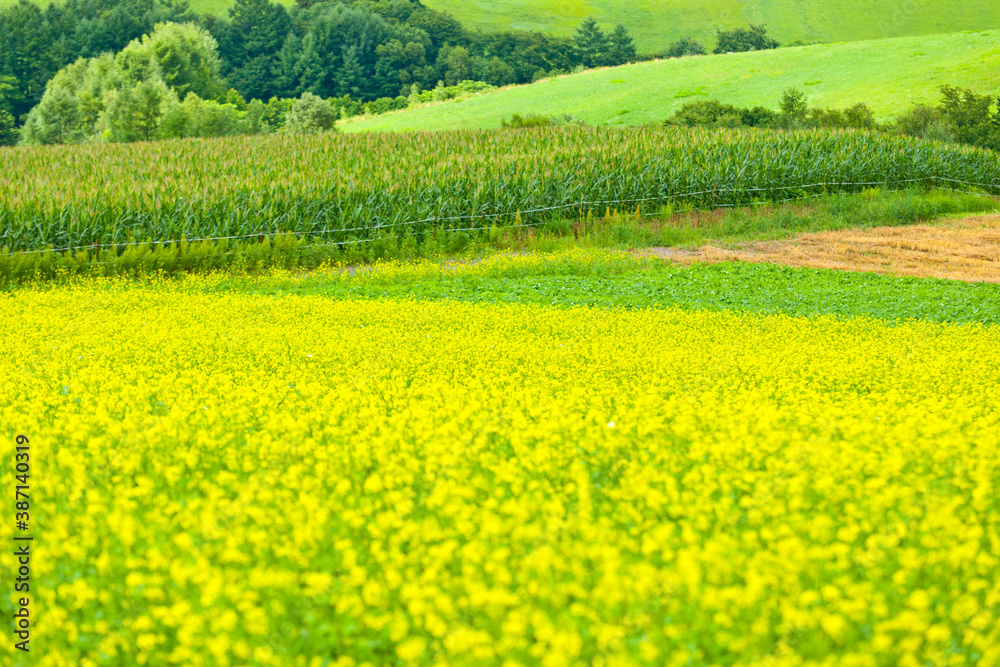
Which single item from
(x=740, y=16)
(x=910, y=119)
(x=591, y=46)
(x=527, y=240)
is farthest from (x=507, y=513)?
(x=740, y=16)

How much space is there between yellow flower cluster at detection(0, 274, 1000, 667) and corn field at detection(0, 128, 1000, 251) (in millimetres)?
11705

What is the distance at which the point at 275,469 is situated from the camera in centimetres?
553

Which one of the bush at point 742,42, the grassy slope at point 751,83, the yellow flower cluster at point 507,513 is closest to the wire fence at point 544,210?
the yellow flower cluster at point 507,513

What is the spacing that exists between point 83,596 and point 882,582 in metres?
3.76

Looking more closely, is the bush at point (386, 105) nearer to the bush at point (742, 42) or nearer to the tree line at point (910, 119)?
A: the bush at point (742, 42)

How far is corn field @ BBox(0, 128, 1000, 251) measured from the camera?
776 inches

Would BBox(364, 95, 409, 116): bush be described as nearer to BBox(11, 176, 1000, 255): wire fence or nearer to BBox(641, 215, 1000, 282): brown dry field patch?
BBox(11, 176, 1000, 255): wire fence

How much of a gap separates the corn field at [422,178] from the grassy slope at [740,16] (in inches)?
4144

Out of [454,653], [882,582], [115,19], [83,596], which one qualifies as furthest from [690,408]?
[115,19]

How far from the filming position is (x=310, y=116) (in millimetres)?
56969

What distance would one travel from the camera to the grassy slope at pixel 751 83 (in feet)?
174

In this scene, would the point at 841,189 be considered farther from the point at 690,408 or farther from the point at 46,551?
the point at 46,551

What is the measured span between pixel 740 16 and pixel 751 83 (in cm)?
9154

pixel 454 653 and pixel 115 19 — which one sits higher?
pixel 115 19
